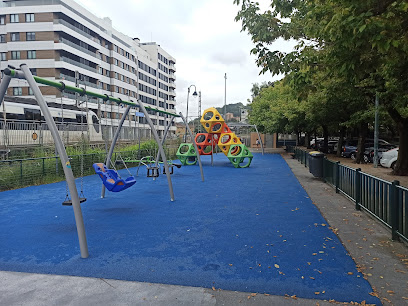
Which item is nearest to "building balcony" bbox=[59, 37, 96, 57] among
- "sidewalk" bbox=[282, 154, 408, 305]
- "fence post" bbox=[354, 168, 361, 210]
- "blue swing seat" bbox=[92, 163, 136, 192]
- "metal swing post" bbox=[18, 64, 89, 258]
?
"blue swing seat" bbox=[92, 163, 136, 192]

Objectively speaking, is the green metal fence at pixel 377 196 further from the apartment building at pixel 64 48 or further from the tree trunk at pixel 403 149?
the apartment building at pixel 64 48

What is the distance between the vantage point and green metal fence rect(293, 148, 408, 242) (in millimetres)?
5024

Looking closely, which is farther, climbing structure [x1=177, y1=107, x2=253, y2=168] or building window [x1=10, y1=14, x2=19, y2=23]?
building window [x1=10, y1=14, x2=19, y2=23]

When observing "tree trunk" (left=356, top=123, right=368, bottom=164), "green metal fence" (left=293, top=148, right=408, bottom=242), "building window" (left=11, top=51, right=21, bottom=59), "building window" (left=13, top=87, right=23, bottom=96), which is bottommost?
"green metal fence" (left=293, top=148, right=408, bottom=242)

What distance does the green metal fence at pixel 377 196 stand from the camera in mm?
5024

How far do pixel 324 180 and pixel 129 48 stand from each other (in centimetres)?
6043

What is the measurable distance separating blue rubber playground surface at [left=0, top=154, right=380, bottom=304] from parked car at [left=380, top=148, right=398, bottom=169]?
1040 cm

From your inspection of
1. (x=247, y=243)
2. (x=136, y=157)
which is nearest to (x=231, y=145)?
(x=136, y=157)

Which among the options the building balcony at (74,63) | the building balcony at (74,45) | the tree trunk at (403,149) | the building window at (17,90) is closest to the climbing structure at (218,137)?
the tree trunk at (403,149)

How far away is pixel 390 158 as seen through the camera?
17.2m

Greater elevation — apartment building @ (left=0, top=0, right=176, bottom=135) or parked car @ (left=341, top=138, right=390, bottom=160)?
apartment building @ (left=0, top=0, right=176, bottom=135)

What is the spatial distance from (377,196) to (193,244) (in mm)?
3753

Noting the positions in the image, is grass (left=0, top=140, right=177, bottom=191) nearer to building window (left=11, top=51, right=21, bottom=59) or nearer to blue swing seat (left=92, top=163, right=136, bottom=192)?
blue swing seat (left=92, top=163, right=136, bottom=192)

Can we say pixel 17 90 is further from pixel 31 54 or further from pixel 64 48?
pixel 64 48
